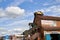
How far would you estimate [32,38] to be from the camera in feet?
82.3

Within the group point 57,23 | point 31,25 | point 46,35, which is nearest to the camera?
point 46,35

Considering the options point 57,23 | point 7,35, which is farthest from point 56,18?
point 7,35

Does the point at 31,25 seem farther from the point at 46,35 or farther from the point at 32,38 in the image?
the point at 46,35

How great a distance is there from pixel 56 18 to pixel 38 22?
2771 millimetres

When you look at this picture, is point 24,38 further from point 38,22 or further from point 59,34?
point 59,34

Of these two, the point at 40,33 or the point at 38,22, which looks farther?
the point at 38,22

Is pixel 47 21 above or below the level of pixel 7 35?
above

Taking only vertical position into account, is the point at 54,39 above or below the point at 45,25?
below

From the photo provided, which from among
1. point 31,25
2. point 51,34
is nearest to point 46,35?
point 51,34

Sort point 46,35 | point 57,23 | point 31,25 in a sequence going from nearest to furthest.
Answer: point 46,35 < point 57,23 < point 31,25

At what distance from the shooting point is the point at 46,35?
2264 cm

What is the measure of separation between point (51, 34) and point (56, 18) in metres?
2.96

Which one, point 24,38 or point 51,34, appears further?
point 24,38

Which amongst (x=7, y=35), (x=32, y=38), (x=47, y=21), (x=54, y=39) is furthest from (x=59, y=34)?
(x=7, y=35)
